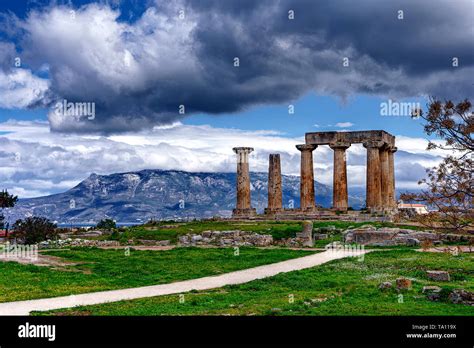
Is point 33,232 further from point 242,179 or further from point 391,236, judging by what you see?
point 242,179

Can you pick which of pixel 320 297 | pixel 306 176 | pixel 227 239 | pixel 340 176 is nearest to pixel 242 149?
pixel 306 176

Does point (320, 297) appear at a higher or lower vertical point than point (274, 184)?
lower

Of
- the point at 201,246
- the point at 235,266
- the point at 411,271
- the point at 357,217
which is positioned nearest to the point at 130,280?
the point at 235,266

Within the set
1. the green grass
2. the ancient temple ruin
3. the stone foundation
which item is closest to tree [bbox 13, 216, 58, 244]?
the green grass

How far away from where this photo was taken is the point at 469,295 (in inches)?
853

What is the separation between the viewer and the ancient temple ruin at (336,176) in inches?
2721

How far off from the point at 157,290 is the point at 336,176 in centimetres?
4775

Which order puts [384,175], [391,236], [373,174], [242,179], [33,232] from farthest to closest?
→ [242,179], [384,175], [373,174], [33,232], [391,236]

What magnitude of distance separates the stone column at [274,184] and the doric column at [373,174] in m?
10.6

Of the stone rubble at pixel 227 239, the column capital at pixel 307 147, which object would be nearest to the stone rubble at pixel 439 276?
the stone rubble at pixel 227 239

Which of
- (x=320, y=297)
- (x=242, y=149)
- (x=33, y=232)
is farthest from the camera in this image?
(x=242, y=149)

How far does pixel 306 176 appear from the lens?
2837 inches

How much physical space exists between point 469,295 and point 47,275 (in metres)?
19.0
